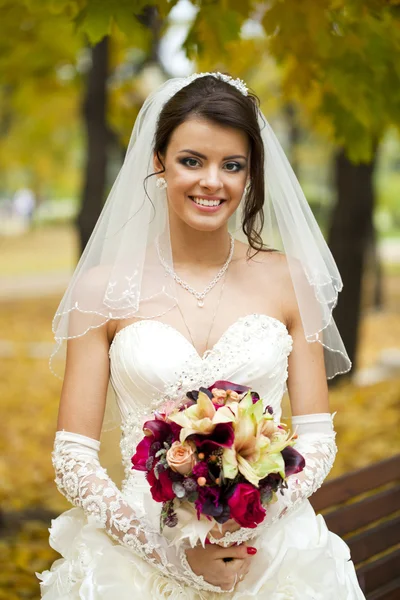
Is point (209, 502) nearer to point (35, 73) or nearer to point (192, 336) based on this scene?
point (192, 336)

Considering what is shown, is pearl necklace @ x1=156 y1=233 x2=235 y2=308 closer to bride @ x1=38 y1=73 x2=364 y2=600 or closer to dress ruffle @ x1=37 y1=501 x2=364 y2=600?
bride @ x1=38 y1=73 x2=364 y2=600

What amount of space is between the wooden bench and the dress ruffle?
26.0 inches

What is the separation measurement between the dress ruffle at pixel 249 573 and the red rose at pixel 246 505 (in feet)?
1.72

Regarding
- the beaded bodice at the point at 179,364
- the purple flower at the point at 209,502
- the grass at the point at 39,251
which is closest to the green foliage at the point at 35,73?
the beaded bodice at the point at 179,364

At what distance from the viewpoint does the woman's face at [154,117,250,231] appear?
2924 mm

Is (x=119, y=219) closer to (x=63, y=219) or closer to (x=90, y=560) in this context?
(x=90, y=560)

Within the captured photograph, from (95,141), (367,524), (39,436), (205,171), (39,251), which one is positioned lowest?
(39,251)

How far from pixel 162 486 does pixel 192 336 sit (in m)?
0.82

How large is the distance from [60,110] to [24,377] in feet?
14.1

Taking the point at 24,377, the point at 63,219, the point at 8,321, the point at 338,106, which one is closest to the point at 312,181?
the point at 63,219

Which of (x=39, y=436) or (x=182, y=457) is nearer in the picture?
(x=182, y=457)

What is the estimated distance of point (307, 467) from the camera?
2.95 meters

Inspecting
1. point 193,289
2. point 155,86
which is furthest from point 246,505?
point 155,86

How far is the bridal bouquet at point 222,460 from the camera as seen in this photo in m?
2.26
